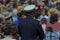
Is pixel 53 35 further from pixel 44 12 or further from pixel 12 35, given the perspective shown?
pixel 44 12

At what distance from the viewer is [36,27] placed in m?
7.07

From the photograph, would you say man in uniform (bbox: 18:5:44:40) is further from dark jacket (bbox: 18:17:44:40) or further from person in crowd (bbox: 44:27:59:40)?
person in crowd (bbox: 44:27:59:40)

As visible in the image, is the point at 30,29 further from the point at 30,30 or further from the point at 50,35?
the point at 50,35

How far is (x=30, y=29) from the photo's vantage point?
7164 millimetres

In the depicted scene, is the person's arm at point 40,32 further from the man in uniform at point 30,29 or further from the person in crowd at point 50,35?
the person in crowd at point 50,35

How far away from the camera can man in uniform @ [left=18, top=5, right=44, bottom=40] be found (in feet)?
23.2

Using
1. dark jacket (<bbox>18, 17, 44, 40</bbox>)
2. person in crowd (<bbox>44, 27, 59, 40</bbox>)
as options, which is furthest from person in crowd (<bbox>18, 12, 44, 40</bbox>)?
person in crowd (<bbox>44, 27, 59, 40</bbox>)

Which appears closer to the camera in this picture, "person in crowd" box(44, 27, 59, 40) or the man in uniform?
"person in crowd" box(44, 27, 59, 40)

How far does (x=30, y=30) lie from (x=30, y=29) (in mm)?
22

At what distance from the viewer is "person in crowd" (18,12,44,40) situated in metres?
7.07

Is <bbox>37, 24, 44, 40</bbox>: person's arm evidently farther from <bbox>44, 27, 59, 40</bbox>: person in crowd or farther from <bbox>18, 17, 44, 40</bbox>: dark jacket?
<bbox>44, 27, 59, 40</bbox>: person in crowd

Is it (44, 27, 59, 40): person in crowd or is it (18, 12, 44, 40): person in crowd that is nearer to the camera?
(44, 27, 59, 40): person in crowd

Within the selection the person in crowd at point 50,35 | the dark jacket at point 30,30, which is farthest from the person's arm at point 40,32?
the person in crowd at point 50,35

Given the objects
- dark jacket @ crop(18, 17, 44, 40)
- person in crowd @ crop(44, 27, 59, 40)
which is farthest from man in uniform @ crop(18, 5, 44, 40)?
person in crowd @ crop(44, 27, 59, 40)
